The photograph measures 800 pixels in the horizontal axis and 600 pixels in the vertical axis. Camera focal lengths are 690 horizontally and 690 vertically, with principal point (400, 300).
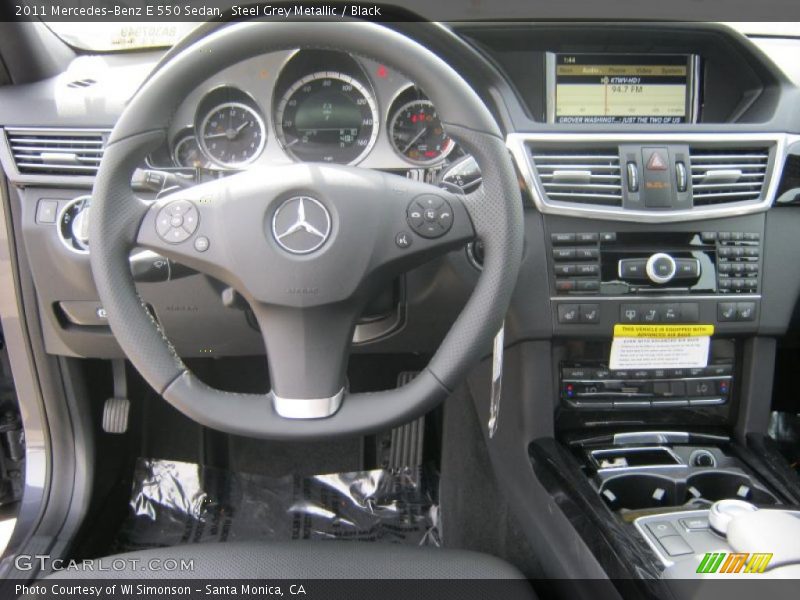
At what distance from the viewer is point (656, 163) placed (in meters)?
1.32

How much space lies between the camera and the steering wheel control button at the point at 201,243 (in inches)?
38.5

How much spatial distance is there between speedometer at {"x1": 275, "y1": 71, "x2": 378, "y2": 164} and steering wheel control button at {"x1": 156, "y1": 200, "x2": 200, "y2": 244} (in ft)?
1.34

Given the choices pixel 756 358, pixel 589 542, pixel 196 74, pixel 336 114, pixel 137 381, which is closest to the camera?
pixel 196 74

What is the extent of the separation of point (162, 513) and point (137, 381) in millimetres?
346

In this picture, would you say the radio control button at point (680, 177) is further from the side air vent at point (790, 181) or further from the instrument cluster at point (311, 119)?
the instrument cluster at point (311, 119)

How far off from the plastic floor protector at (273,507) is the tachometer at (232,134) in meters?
0.91

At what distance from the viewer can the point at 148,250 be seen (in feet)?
3.44

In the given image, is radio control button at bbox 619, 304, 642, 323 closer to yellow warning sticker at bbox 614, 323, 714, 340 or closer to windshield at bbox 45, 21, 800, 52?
yellow warning sticker at bbox 614, 323, 714, 340

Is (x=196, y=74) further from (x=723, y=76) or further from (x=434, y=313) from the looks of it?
(x=723, y=76)

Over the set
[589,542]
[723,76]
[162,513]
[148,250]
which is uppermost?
[723,76]

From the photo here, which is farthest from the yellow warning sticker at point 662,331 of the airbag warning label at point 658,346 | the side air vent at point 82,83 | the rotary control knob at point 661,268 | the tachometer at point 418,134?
the side air vent at point 82,83

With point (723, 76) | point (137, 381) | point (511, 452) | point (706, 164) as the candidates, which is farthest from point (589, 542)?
point (137, 381)

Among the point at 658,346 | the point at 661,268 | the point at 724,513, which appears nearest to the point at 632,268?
the point at 661,268

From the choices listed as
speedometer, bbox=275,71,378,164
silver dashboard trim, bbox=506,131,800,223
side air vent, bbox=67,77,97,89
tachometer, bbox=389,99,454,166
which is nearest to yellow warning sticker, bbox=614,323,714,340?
silver dashboard trim, bbox=506,131,800,223
